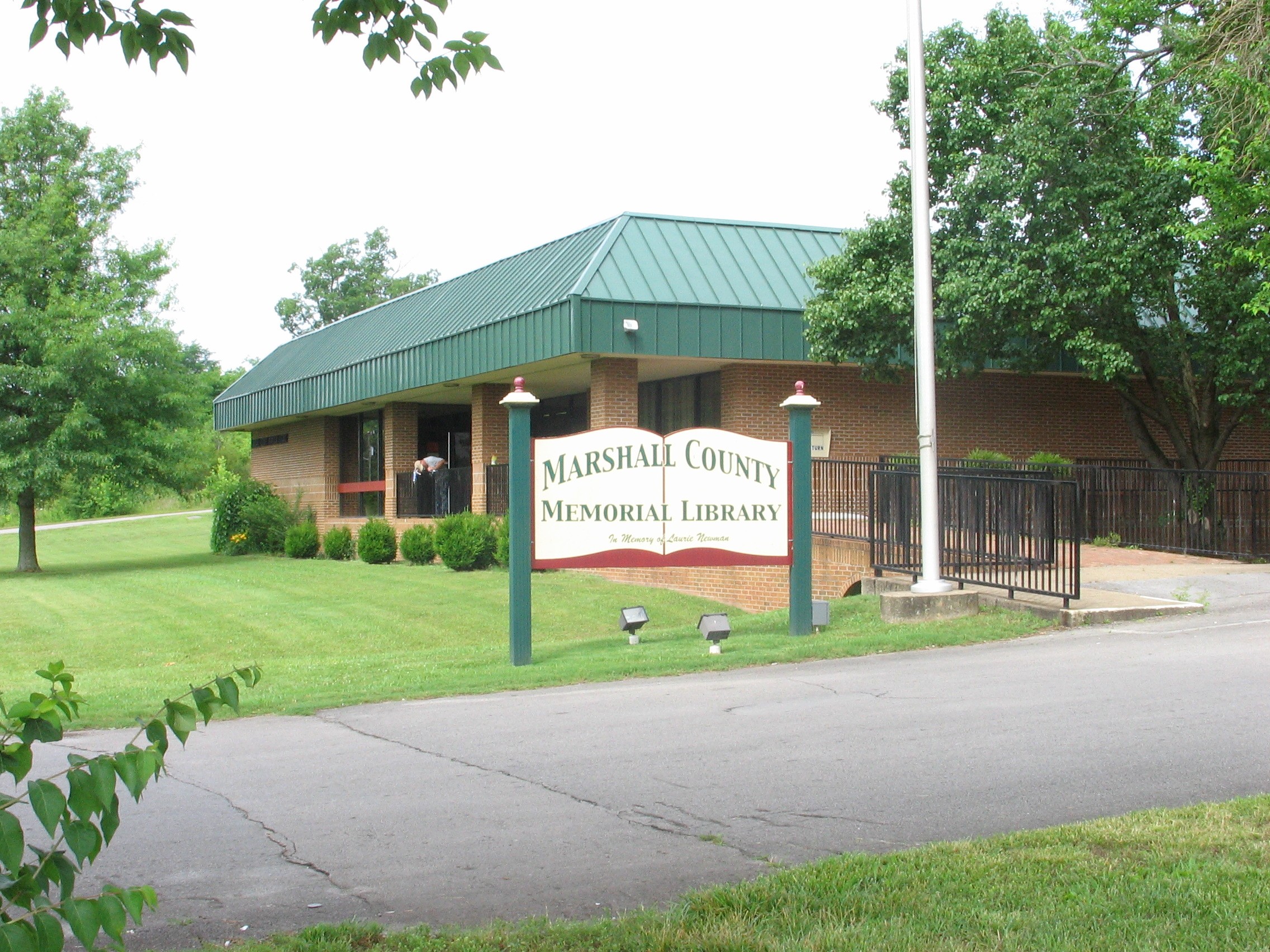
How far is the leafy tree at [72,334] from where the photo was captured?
31.0 m

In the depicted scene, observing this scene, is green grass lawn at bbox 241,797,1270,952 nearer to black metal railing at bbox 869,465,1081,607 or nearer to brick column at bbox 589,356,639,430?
black metal railing at bbox 869,465,1081,607

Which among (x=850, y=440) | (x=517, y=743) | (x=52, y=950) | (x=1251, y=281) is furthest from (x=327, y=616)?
(x=52, y=950)

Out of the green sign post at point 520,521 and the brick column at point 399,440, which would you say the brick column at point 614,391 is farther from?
the brick column at point 399,440

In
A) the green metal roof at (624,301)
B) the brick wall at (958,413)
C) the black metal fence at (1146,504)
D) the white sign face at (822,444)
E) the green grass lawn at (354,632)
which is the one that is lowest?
the green grass lawn at (354,632)

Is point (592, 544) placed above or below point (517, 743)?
above

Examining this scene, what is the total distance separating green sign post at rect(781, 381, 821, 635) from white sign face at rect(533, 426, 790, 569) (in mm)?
119

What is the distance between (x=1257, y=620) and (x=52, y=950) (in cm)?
1308

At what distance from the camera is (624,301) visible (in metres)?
21.4

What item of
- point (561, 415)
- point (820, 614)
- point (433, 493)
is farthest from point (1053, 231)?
point (433, 493)

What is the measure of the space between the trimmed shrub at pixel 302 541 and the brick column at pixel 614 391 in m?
14.4

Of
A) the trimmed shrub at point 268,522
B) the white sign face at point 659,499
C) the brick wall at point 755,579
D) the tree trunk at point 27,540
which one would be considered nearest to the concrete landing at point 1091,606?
the white sign face at point 659,499

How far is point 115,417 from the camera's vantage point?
32.9m

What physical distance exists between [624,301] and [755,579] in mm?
5245

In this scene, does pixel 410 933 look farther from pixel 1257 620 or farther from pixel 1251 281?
pixel 1251 281
